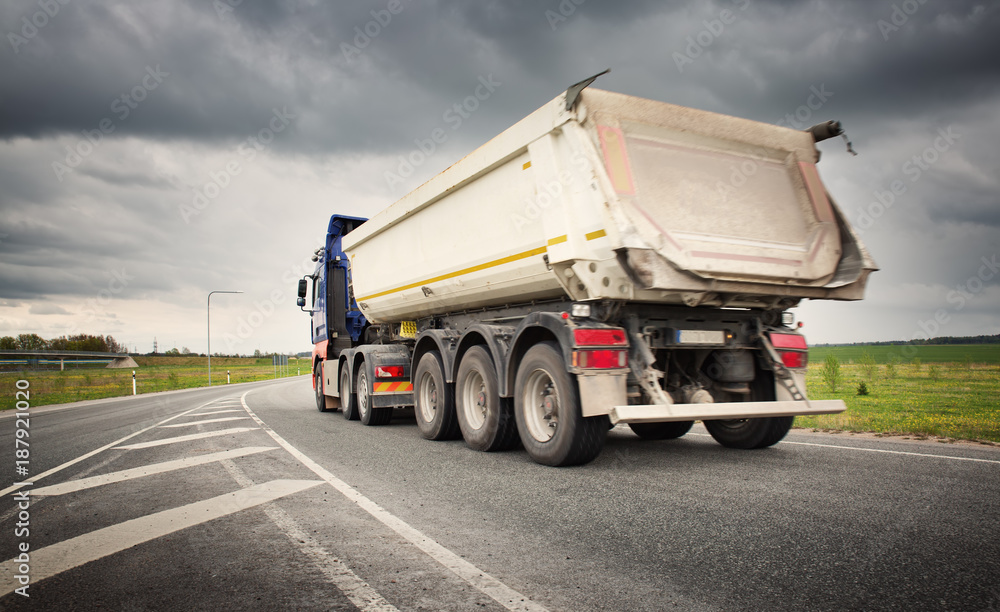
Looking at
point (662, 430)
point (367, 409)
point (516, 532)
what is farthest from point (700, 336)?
point (367, 409)

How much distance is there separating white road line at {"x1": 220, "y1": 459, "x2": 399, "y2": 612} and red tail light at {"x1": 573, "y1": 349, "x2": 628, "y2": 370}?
104 inches

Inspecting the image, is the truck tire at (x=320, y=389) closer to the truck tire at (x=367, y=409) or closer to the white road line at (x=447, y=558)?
the truck tire at (x=367, y=409)

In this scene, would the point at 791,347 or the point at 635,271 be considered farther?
the point at 791,347

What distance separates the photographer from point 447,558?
3154 mm

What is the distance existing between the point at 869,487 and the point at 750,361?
6.05 ft

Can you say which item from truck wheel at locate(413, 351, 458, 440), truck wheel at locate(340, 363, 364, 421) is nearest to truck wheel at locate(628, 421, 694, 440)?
truck wheel at locate(413, 351, 458, 440)

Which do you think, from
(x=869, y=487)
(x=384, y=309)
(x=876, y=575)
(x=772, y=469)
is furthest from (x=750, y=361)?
(x=384, y=309)

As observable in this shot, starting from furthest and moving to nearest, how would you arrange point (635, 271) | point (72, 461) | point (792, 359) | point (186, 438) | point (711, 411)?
point (186, 438) < point (72, 461) < point (792, 359) < point (711, 411) < point (635, 271)

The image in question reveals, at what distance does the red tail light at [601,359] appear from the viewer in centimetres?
521

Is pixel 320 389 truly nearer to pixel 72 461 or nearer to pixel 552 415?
pixel 72 461

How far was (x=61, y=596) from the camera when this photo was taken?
275 centimetres

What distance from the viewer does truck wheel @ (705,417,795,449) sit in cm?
636

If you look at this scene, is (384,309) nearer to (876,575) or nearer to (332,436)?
(332,436)

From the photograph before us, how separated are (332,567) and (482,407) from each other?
426cm
